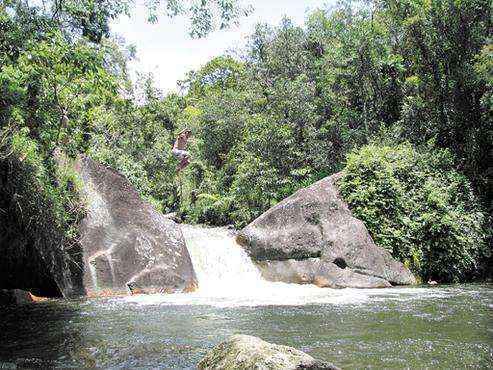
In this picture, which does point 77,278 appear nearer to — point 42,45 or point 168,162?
point 42,45

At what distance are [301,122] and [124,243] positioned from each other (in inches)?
547

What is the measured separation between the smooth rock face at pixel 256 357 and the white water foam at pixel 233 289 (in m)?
6.04

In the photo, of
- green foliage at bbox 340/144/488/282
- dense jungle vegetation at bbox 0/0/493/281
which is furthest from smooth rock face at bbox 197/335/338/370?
green foliage at bbox 340/144/488/282

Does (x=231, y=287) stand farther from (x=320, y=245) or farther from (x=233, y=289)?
(x=320, y=245)

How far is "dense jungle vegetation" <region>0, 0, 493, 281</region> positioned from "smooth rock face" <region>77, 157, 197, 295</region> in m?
0.98

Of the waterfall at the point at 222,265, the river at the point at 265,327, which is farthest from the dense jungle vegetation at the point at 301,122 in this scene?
the waterfall at the point at 222,265

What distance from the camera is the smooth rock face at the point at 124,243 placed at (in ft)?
46.4

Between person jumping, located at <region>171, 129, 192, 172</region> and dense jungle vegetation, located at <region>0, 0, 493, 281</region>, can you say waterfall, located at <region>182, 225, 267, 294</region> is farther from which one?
person jumping, located at <region>171, 129, 192, 172</region>

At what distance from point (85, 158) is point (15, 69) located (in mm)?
7906

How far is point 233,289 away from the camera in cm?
1555

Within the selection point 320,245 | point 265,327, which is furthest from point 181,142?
point 265,327

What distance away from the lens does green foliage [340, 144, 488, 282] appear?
17750 millimetres

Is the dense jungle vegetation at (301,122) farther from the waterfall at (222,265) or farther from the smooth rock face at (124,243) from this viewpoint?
the waterfall at (222,265)

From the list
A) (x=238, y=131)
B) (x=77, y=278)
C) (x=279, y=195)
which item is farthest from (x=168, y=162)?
(x=77, y=278)
